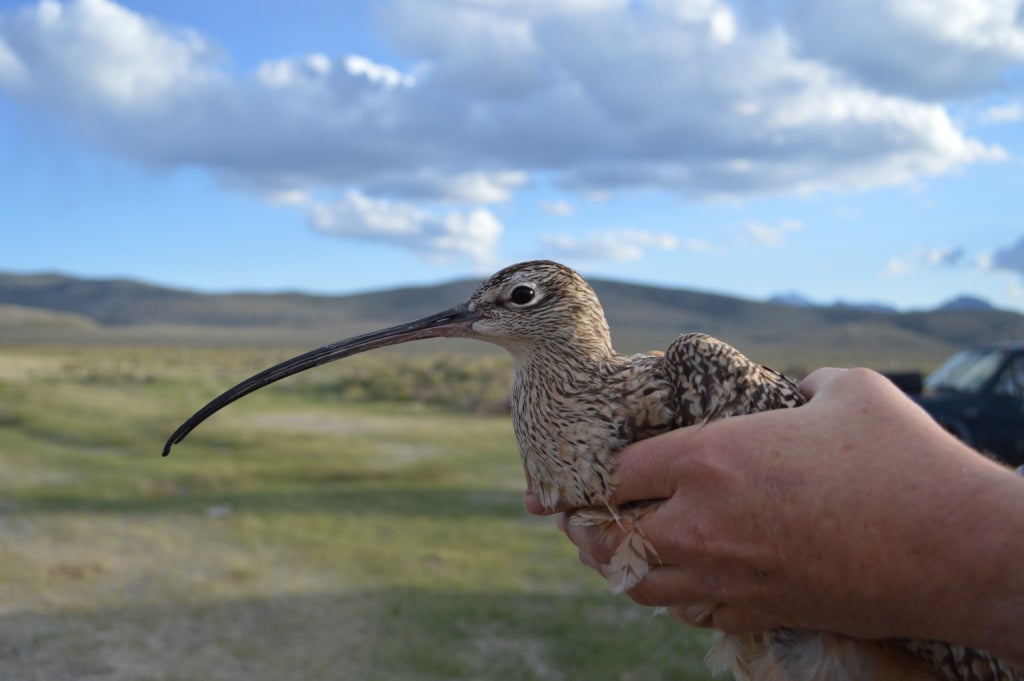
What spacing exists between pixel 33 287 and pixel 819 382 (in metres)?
157

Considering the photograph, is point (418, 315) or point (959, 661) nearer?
point (959, 661)

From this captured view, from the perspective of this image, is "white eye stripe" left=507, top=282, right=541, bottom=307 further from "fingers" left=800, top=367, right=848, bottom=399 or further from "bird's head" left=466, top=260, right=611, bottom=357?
"fingers" left=800, top=367, right=848, bottom=399

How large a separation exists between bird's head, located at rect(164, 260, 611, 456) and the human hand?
77 cm

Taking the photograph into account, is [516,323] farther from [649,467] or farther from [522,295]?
[649,467]

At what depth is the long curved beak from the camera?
10.1 feet

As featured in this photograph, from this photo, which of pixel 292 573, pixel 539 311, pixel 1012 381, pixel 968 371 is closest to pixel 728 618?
pixel 539 311

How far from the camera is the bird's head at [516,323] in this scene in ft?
10.2

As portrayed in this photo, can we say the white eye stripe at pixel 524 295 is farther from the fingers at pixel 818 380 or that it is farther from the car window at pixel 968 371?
the car window at pixel 968 371

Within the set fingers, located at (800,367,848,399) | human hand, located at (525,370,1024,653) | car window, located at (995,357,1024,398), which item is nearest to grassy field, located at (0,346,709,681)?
fingers, located at (800,367,848,399)

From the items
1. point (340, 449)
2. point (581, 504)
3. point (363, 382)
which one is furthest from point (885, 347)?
point (581, 504)

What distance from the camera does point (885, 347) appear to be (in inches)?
2859

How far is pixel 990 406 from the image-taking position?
1082 centimetres

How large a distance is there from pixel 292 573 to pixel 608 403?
6574 mm

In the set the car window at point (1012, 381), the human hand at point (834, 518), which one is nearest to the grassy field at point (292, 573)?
the human hand at point (834, 518)
